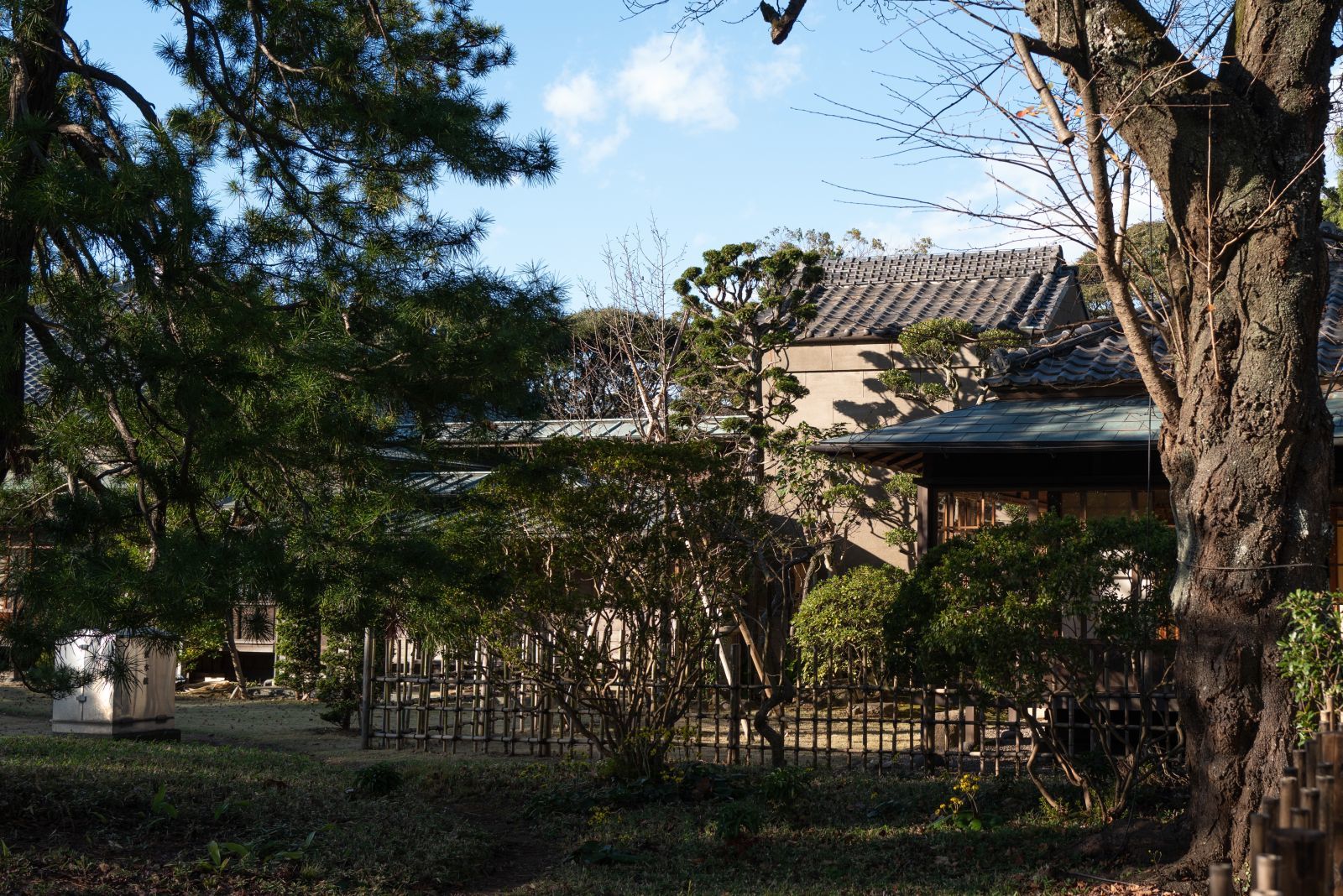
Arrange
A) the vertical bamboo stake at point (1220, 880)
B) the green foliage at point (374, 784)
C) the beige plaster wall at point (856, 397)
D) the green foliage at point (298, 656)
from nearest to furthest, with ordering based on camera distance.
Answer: the vertical bamboo stake at point (1220, 880) < the green foliage at point (374, 784) < the beige plaster wall at point (856, 397) < the green foliage at point (298, 656)

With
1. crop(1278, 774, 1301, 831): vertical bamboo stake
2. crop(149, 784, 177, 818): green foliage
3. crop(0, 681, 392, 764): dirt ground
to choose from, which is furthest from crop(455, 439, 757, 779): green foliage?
crop(1278, 774, 1301, 831): vertical bamboo stake

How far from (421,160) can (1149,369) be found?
395 cm

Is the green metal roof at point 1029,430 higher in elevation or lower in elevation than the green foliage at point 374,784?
higher

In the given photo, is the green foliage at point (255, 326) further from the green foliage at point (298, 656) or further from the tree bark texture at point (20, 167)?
the green foliage at point (298, 656)

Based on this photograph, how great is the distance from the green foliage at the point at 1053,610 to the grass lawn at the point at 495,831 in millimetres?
681

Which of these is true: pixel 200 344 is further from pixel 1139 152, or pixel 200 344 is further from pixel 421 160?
pixel 1139 152

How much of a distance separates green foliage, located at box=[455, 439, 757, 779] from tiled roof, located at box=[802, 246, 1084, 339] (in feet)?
24.6

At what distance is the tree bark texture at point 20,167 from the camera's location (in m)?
4.79

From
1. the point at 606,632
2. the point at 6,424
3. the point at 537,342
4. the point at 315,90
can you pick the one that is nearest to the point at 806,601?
the point at 606,632

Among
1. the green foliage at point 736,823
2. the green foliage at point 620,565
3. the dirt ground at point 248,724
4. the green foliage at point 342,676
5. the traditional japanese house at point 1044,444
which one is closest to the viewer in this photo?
the green foliage at point 736,823

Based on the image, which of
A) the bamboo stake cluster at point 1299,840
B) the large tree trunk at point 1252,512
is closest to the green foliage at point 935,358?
the large tree trunk at point 1252,512

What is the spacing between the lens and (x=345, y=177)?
684 centimetres

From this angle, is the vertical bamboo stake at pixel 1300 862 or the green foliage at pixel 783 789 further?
the green foliage at pixel 783 789

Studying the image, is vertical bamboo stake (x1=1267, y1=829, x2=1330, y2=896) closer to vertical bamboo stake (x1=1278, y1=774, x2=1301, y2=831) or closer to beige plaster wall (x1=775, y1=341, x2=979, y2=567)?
vertical bamboo stake (x1=1278, y1=774, x2=1301, y2=831)
